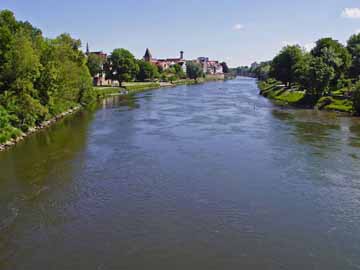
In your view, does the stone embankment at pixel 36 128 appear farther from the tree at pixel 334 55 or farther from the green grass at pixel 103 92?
the tree at pixel 334 55

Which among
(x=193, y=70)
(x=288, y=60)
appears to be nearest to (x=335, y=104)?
→ (x=288, y=60)

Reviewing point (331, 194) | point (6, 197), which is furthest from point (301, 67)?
point (6, 197)

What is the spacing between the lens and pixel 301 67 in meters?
59.2

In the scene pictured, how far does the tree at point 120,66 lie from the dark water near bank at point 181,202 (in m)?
57.2

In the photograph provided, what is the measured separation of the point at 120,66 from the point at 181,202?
72754mm

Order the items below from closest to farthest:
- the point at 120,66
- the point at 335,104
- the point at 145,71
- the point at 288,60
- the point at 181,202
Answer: the point at 181,202, the point at 335,104, the point at 288,60, the point at 120,66, the point at 145,71

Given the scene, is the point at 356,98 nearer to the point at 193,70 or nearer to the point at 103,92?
the point at 103,92

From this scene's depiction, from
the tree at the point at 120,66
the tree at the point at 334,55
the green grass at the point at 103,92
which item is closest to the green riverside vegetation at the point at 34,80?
the green grass at the point at 103,92

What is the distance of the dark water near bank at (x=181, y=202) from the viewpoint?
1205 centimetres

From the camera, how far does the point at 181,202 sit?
16.0 meters

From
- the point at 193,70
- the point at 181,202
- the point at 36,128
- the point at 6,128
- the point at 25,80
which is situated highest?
the point at 193,70

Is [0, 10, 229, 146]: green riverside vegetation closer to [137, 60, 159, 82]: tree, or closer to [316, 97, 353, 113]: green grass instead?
[316, 97, 353, 113]: green grass

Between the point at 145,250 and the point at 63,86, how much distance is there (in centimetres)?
3173

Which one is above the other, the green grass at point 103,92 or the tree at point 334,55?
the tree at point 334,55
